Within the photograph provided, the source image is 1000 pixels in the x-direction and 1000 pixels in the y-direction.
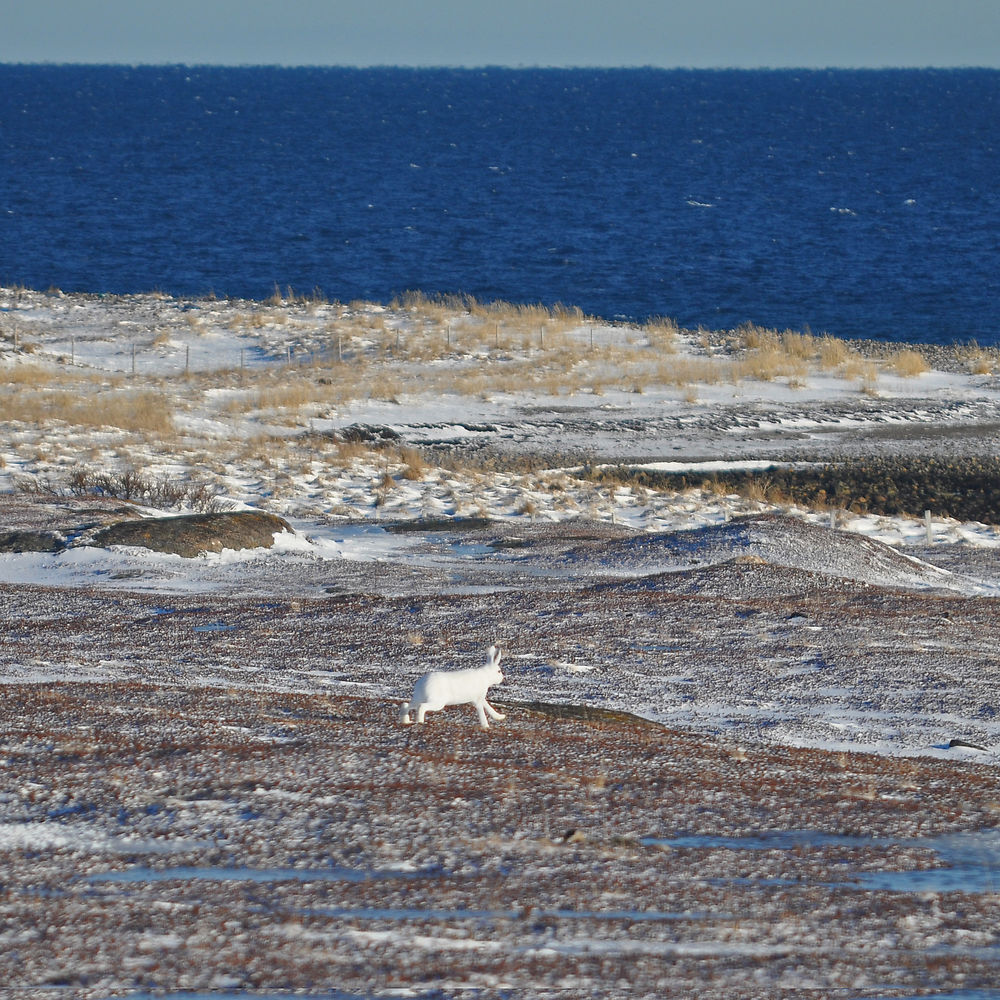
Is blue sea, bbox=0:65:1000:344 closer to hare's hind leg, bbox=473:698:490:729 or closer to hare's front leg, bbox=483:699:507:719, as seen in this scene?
hare's front leg, bbox=483:699:507:719

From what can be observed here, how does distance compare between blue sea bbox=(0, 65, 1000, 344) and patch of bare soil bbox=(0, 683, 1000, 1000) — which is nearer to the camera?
patch of bare soil bbox=(0, 683, 1000, 1000)

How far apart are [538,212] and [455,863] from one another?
67.5 m

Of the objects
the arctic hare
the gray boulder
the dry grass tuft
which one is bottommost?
the gray boulder

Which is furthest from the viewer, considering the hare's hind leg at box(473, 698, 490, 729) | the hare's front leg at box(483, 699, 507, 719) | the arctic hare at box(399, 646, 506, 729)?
the hare's front leg at box(483, 699, 507, 719)

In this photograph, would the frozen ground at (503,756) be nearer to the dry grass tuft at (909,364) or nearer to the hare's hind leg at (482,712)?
the hare's hind leg at (482,712)

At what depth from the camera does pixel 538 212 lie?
233 feet

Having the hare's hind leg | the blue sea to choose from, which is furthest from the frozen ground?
the blue sea

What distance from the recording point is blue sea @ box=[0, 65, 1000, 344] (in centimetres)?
4872

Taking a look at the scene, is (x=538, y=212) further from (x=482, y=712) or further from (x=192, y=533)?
(x=482, y=712)

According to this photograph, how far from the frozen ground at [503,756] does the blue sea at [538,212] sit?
1170 inches

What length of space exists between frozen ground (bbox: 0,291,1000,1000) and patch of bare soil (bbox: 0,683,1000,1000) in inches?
0.7

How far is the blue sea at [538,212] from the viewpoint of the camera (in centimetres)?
4872

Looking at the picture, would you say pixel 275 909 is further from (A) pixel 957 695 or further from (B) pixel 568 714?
(A) pixel 957 695

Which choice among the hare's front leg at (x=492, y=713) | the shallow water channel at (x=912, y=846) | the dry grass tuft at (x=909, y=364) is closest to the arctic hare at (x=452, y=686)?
the hare's front leg at (x=492, y=713)
